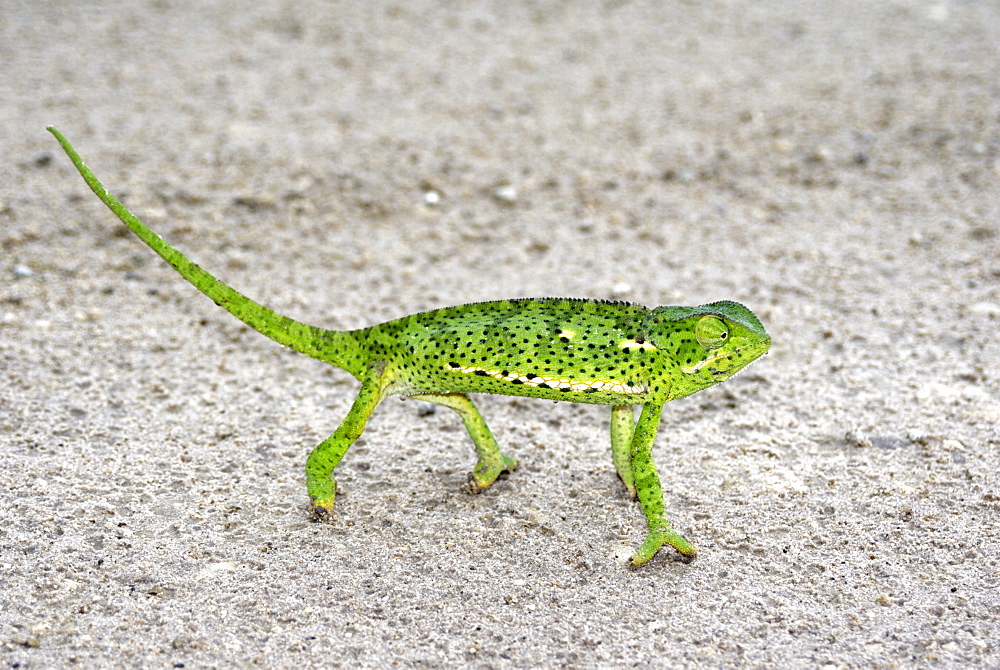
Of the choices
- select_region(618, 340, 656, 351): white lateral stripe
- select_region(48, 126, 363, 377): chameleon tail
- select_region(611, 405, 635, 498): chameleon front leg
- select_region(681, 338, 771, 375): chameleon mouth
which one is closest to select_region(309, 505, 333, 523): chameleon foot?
select_region(48, 126, 363, 377): chameleon tail

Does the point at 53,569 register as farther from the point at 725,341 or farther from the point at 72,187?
the point at 72,187

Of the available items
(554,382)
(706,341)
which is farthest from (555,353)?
(706,341)

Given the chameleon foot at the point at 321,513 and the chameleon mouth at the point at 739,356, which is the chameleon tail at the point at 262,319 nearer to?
the chameleon foot at the point at 321,513

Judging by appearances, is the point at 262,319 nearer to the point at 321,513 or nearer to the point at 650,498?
the point at 321,513

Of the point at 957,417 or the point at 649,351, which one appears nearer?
the point at 649,351

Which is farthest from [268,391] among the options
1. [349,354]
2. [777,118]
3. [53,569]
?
→ [777,118]

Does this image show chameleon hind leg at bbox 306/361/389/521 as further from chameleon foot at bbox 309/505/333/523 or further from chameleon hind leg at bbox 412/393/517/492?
chameleon hind leg at bbox 412/393/517/492

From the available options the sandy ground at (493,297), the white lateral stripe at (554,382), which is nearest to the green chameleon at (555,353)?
the white lateral stripe at (554,382)
